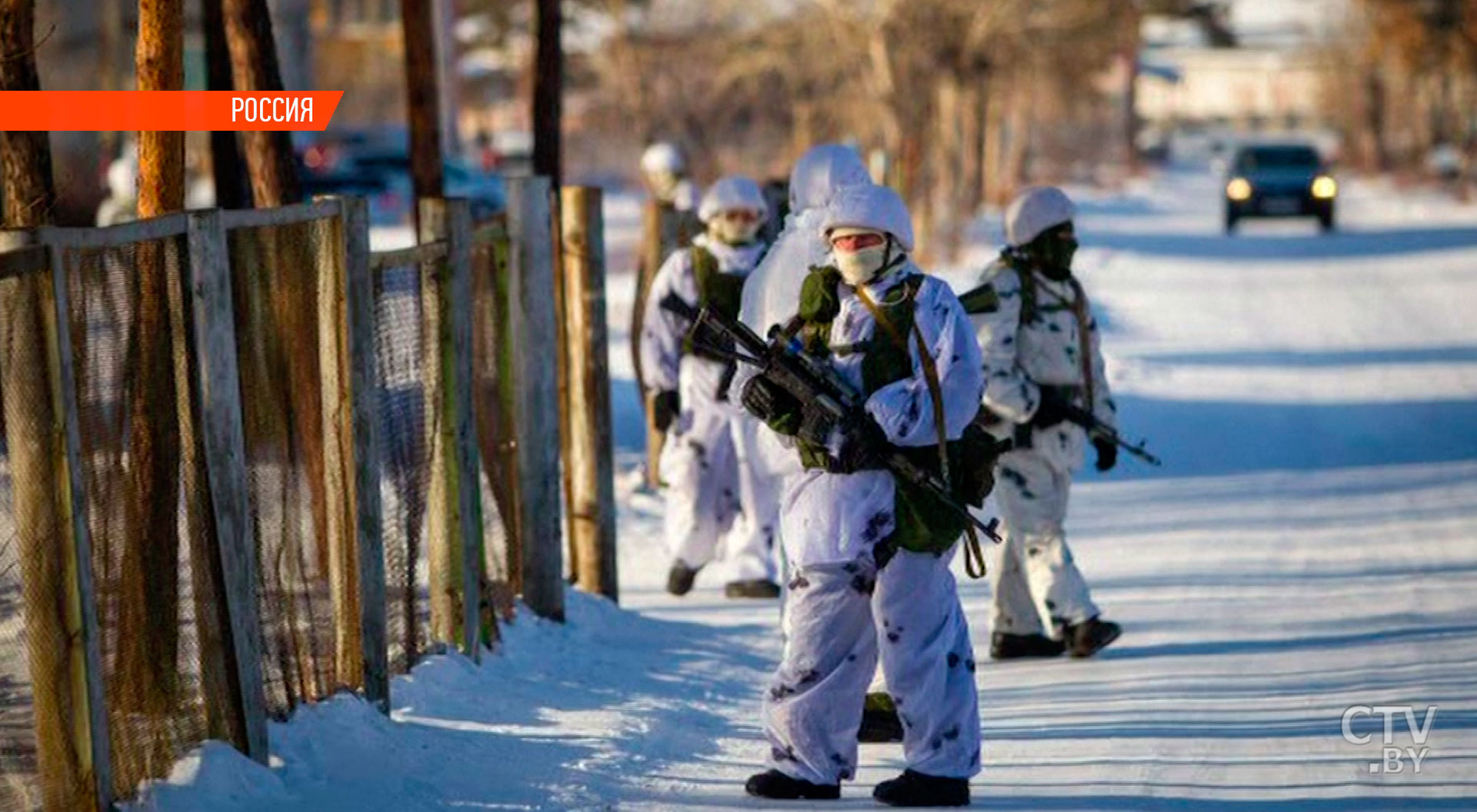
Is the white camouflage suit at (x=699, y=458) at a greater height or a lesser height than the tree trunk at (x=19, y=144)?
lesser

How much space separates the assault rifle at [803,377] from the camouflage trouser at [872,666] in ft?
0.66

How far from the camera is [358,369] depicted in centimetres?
780

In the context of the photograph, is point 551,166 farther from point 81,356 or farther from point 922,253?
point 922,253

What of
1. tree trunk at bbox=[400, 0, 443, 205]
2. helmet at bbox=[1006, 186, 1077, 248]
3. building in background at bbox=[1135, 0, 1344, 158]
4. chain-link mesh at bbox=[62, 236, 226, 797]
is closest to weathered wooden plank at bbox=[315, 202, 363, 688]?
chain-link mesh at bbox=[62, 236, 226, 797]

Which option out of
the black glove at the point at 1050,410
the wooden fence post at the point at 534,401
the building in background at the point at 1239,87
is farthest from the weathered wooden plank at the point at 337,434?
the building in background at the point at 1239,87

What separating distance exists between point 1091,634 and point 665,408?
105 inches

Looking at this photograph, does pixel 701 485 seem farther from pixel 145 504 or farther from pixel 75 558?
pixel 75 558

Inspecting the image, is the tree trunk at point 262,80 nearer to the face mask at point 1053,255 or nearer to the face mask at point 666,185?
the face mask at point 1053,255

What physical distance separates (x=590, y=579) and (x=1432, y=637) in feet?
10.9

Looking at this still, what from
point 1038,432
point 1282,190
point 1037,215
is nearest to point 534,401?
point 1038,432

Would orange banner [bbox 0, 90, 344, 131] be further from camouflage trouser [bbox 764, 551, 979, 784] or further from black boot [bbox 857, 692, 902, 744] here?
black boot [bbox 857, 692, 902, 744]

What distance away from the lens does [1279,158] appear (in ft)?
146

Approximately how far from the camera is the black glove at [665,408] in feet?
38.3

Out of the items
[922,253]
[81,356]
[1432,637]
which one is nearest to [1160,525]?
[1432,637]
